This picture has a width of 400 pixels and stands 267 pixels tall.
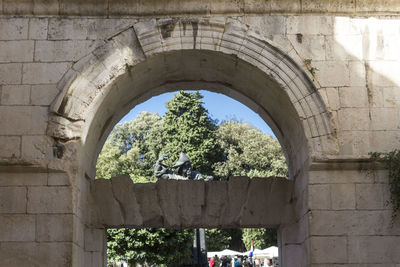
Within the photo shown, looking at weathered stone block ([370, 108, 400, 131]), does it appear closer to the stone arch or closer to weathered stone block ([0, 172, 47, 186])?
the stone arch

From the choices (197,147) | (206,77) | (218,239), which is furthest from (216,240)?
(206,77)

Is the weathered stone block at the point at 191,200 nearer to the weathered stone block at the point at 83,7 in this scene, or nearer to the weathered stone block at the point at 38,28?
the weathered stone block at the point at 83,7

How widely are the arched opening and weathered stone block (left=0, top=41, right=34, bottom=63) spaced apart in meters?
0.62

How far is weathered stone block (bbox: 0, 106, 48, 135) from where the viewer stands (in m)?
6.29

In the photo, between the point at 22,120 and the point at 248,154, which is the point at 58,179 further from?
the point at 248,154

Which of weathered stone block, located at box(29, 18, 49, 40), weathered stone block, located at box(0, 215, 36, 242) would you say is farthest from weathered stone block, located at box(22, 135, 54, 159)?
weathered stone block, located at box(29, 18, 49, 40)

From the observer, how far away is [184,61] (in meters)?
7.18

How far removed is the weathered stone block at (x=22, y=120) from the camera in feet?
20.6

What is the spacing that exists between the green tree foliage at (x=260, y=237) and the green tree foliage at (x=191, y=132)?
447 cm

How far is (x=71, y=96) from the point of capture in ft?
21.0

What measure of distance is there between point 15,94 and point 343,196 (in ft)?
13.8

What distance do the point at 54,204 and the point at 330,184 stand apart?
3297 mm

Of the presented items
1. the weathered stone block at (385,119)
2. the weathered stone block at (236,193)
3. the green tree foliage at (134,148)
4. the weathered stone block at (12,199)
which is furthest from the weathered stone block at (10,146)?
the green tree foliage at (134,148)

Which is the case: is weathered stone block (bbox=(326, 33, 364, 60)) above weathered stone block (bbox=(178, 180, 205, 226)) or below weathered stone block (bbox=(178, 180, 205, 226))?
above
